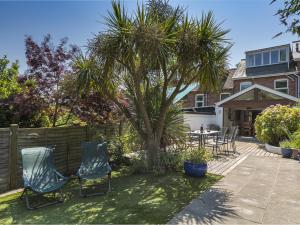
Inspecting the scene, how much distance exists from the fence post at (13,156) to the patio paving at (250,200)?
15.5 feet

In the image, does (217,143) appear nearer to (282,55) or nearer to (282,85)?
(282,85)

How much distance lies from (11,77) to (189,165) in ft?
23.5

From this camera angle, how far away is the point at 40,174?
579cm

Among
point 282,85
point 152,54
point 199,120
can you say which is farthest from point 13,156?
point 282,85

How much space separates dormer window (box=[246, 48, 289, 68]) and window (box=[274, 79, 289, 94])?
6.08ft

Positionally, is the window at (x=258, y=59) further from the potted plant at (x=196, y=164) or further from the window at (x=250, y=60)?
the potted plant at (x=196, y=164)

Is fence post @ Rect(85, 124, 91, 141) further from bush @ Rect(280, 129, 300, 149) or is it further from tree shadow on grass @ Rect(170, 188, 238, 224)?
bush @ Rect(280, 129, 300, 149)

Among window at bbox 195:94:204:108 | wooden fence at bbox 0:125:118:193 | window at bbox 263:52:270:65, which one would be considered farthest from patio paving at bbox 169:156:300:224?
window at bbox 195:94:204:108

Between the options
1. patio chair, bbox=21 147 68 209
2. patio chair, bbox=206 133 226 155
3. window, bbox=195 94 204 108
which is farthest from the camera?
window, bbox=195 94 204 108

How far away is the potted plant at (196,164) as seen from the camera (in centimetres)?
749

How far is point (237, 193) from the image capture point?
235 inches

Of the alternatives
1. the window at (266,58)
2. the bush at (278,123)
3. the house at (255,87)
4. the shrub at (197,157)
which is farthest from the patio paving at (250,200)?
the window at (266,58)

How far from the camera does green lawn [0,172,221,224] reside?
15.0 ft

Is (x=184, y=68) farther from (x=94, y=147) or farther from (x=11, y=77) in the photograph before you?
(x=11, y=77)
